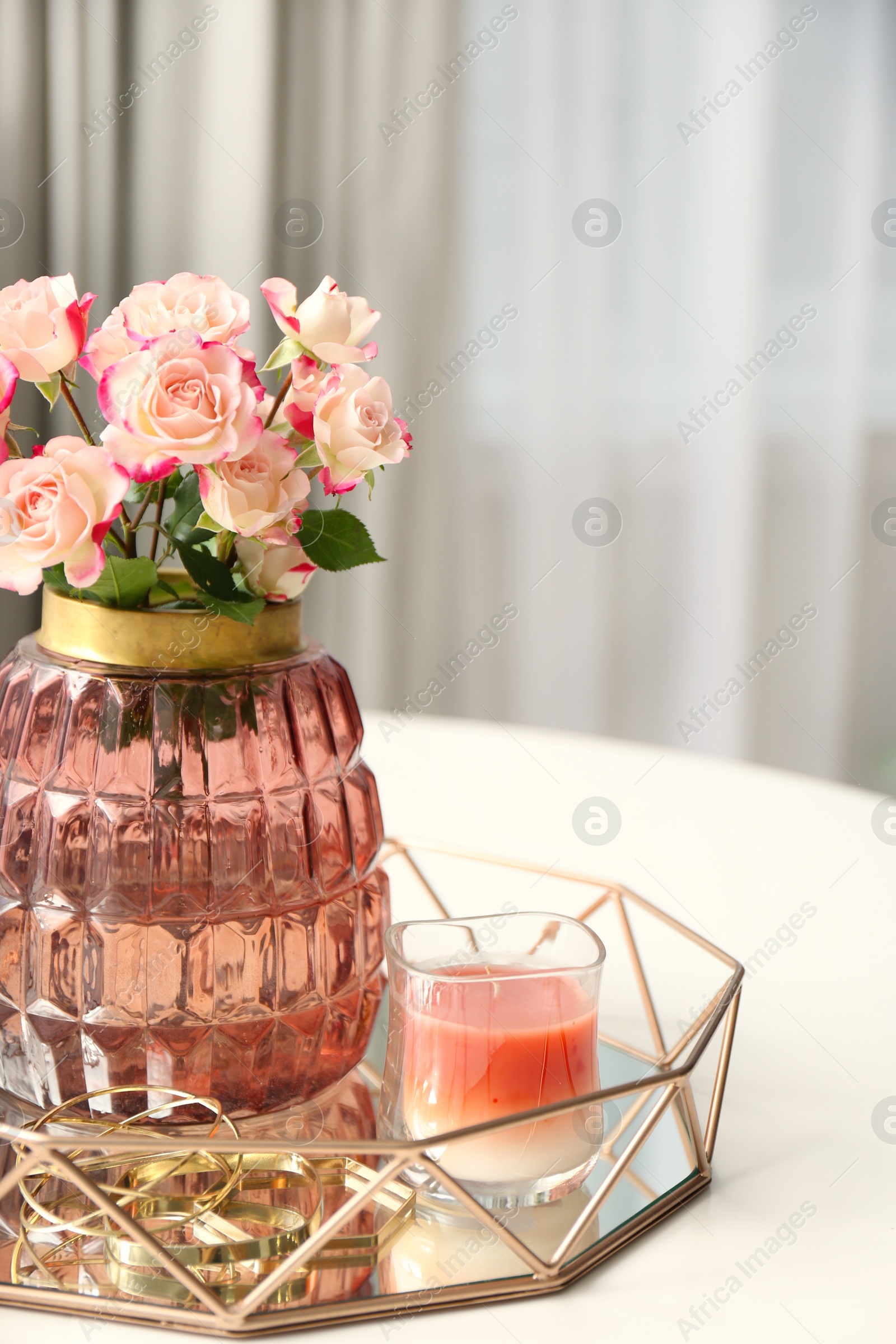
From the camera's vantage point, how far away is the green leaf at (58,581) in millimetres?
614

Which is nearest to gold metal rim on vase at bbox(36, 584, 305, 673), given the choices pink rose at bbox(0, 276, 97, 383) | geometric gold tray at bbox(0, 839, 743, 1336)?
pink rose at bbox(0, 276, 97, 383)

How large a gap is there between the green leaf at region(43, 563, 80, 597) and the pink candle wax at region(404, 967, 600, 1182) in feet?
0.85

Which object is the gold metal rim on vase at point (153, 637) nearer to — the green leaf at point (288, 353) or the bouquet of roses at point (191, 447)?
the bouquet of roses at point (191, 447)

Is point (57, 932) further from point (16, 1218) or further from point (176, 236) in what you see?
point (176, 236)

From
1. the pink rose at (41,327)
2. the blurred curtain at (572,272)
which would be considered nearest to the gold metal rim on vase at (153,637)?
the pink rose at (41,327)

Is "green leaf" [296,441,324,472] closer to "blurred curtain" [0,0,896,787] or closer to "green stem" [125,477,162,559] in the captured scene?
"green stem" [125,477,162,559]

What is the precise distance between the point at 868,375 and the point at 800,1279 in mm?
2014

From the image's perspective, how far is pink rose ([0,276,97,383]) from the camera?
1.88 feet

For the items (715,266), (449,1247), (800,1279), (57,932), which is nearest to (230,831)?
(57,932)

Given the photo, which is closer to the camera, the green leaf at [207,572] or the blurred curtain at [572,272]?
the green leaf at [207,572]

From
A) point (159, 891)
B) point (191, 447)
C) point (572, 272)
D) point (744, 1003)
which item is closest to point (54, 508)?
point (191, 447)

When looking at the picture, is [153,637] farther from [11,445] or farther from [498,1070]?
[498,1070]

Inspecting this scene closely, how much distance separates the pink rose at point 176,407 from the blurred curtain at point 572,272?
1.91 metres

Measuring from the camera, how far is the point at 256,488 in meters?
0.56
